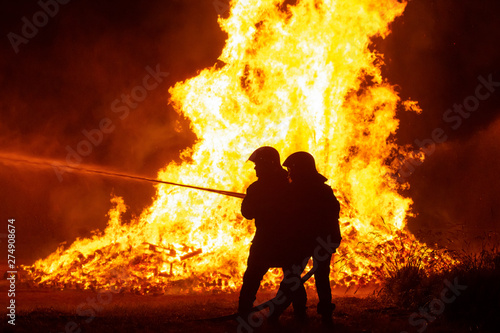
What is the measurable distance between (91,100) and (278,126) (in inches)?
340

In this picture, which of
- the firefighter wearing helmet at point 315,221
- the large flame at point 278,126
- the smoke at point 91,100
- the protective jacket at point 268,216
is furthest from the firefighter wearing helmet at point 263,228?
the smoke at point 91,100

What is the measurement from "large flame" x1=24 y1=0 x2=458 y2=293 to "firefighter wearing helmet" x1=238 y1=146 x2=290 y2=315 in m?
5.01

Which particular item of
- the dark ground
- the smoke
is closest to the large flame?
the dark ground

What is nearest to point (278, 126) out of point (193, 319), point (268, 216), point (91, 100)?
point (268, 216)

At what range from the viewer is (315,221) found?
5664 millimetres

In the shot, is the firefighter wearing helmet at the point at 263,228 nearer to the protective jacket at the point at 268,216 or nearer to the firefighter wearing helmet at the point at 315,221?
the protective jacket at the point at 268,216

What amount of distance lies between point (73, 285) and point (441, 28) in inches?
680

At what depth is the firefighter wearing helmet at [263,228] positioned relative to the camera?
5.68 m

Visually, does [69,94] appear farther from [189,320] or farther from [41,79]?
[189,320]

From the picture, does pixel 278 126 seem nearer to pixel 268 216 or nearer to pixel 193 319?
pixel 268 216

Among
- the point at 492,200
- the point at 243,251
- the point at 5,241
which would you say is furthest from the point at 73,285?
the point at 492,200

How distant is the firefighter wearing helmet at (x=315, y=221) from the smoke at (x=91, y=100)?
11.7 meters

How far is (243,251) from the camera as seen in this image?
34.2 ft

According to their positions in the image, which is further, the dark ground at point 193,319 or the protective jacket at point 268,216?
the protective jacket at point 268,216
